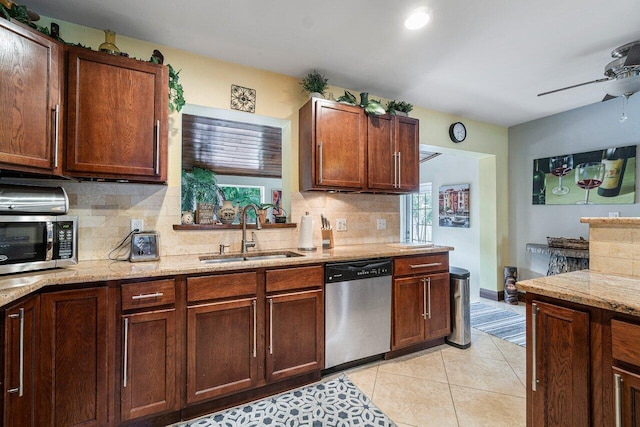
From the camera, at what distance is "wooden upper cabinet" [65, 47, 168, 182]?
5.83ft

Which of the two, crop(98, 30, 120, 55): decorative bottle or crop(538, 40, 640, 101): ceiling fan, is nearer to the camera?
crop(98, 30, 120, 55): decorative bottle

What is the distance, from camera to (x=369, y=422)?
178cm

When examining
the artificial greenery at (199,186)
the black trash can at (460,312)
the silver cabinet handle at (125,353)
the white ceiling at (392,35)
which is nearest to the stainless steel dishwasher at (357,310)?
the black trash can at (460,312)

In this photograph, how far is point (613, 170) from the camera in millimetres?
3334

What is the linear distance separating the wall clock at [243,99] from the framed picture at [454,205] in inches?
146

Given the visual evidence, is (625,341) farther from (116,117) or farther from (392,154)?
(116,117)

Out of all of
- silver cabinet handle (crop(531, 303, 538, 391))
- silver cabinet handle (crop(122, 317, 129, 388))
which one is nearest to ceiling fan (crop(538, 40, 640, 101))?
Result: silver cabinet handle (crop(531, 303, 538, 391))

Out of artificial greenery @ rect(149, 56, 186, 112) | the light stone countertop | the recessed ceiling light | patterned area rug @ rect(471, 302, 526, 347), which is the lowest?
patterned area rug @ rect(471, 302, 526, 347)

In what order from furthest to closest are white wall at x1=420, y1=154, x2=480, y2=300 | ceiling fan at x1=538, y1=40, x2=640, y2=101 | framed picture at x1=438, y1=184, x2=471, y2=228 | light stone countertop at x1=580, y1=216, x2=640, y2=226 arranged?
framed picture at x1=438, y1=184, x2=471, y2=228 < white wall at x1=420, y1=154, x2=480, y2=300 < ceiling fan at x1=538, y1=40, x2=640, y2=101 < light stone countertop at x1=580, y1=216, x2=640, y2=226

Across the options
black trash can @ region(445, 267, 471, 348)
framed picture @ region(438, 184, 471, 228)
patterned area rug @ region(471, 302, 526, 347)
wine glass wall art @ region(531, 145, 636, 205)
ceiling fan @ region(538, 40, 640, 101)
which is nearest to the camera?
ceiling fan @ region(538, 40, 640, 101)

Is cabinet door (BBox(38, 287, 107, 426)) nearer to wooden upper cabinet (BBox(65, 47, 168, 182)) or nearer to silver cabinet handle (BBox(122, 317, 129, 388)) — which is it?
silver cabinet handle (BBox(122, 317, 129, 388))

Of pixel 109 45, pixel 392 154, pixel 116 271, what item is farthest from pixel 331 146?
pixel 116 271

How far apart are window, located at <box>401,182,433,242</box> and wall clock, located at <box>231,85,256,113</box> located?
3.84 m

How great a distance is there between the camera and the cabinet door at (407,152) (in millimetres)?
2947
